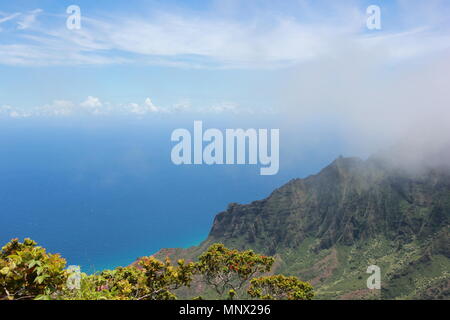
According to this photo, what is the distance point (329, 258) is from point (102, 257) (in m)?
94.2

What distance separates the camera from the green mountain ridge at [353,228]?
92.6 metres

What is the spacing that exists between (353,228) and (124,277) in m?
122

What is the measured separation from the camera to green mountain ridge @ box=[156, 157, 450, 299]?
92.6m

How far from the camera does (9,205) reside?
199m

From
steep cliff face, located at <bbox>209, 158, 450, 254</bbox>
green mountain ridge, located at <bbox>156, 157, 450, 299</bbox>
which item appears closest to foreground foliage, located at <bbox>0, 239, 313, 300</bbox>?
green mountain ridge, located at <bbox>156, 157, 450, 299</bbox>

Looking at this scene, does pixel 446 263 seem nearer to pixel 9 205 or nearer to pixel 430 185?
pixel 430 185

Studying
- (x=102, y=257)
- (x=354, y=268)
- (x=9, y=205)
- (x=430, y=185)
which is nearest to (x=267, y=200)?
(x=354, y=268)

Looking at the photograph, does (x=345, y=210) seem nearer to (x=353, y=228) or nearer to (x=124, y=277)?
(x=353, y=228)

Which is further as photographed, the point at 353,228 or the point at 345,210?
the point at 345,210

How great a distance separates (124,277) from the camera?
15.0m

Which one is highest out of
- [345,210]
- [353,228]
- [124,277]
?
[124,277]

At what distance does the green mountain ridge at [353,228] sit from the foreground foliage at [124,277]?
78.5 meters

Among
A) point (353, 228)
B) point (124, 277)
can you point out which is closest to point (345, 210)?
point (353, 228)
